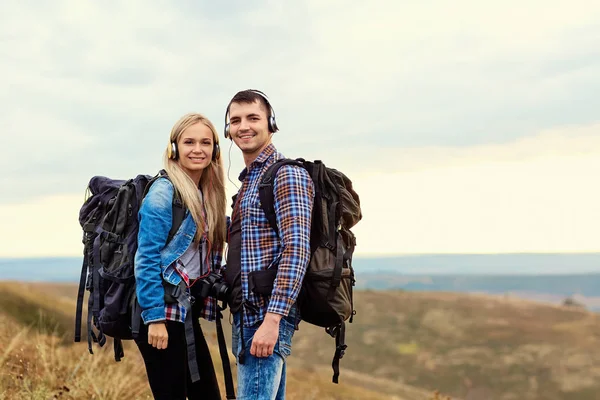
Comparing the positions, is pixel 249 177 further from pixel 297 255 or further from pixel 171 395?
pixel 171 395

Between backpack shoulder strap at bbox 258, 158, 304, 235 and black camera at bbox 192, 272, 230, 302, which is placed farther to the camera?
black camera at bbox 192, 272, 230, 302

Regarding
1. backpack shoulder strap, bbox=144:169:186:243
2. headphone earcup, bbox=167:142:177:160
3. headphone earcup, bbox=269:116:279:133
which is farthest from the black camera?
headphone earcup, bbox=269:116:279:133

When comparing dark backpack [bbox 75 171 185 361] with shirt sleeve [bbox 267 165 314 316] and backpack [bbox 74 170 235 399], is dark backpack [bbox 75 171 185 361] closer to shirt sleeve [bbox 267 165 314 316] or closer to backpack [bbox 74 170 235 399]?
backpack [bbox 74 170 235 399]

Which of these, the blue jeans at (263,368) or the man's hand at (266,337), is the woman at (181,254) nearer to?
the blue jeans at (263,368)

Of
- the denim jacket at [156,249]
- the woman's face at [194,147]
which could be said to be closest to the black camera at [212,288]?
the denim jacket at [156,249]

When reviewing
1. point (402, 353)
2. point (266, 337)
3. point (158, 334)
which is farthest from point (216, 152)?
point (402, 353)

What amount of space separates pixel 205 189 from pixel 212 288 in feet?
2.54

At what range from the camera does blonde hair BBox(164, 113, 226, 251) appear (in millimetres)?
4293

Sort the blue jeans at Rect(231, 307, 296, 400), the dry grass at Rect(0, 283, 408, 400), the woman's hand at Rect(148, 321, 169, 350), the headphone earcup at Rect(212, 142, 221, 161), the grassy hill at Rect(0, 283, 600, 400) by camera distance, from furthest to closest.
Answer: the grassy hill at Rect(0, 283, 600, 400) < the dry grass at Rect(0, 283, 408, 400) < the headphone earcup at Rect(212, 142, 221, 161) < the woman's hand at Rect(148, 321, 169, 350) < the blue jeans at Rect(231, 307, 296, 400)

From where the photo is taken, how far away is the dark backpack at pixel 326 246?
4.04 metres

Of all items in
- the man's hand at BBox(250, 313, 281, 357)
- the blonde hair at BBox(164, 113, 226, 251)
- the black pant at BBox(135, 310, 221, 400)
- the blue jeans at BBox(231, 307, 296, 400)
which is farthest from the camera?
the blonde hair at BBox(164, 113, 226, 251)

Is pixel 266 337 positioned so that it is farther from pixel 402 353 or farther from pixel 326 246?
pixel 402 353

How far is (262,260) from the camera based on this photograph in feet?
13.2

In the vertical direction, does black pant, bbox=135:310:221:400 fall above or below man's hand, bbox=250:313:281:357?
below
